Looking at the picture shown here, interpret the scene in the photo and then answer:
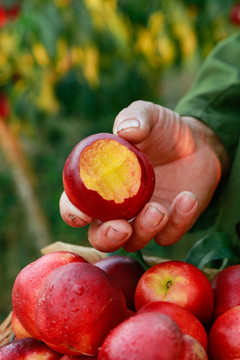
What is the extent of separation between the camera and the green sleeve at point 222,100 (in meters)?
1.19

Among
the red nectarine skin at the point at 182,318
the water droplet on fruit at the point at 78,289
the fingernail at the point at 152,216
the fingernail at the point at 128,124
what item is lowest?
the red nectarine skin at the point at 182,318

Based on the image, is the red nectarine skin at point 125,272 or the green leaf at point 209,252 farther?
the green leaf at point 209,252

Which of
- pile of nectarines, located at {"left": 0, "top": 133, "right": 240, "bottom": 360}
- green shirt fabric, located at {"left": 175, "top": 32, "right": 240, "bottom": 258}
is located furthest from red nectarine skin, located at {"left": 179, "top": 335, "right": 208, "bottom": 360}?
green shirt fabric, located at {"left": 175, "top": 32, "right": 240, "bottom": 258}

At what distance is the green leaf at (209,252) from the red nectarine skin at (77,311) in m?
0.36

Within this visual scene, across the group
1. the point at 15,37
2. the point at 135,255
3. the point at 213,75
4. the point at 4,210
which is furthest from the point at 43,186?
the point at 135,255

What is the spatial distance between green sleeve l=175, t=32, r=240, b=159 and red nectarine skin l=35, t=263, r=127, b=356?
698 mm

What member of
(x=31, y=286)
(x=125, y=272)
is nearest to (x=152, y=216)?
(x=125, y=272)

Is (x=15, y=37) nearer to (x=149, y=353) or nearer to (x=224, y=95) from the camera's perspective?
(x=224, y=95)

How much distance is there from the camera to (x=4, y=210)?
293 centimetres

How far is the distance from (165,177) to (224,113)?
31 cm

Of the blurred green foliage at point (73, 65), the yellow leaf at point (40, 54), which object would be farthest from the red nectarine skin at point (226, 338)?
the yellow leaf at point (40, 54)

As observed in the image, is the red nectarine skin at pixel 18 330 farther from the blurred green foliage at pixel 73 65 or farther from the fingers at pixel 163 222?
the blurred green foliage at pixel 73 65

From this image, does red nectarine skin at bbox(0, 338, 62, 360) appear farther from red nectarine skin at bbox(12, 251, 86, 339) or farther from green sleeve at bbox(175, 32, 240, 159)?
green sleeve at bbox(175, 32, 240, 159)

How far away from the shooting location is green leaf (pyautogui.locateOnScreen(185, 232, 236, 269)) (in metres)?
0.92
